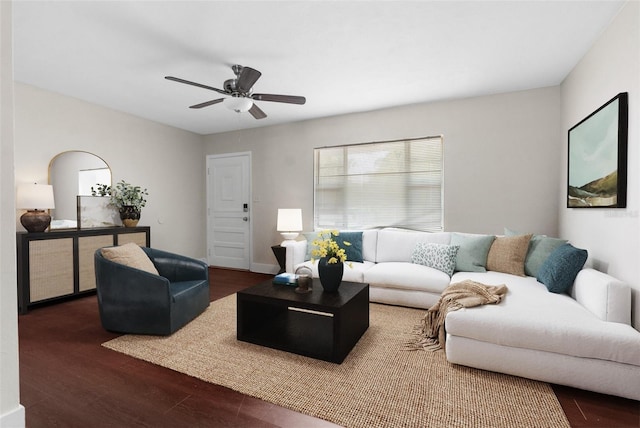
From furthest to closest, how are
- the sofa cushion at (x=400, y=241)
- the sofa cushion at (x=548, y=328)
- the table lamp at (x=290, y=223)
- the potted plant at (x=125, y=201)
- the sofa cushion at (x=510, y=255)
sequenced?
the table lamp at (x=290, y=223) → the potted plant at (x=125, y=201) → the sofa cushion at (x=400, y=241) → the sofa cushion at (x=510, y=255) → the sofa cushion at (x=548, y=328)

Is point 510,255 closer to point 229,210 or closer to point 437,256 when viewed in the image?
point 437,256

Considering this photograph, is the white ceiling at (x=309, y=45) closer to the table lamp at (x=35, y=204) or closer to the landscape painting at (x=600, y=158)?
the landscape painting at (x=600, y=158)

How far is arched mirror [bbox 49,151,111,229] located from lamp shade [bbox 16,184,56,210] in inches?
12.5

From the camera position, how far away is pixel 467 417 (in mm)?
1569

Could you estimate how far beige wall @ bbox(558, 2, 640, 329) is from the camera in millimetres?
2006

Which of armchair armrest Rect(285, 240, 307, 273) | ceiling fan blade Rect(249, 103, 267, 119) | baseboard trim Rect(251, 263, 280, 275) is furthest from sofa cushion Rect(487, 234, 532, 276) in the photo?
baseboard trim Rect(251, 263, 280, 275)

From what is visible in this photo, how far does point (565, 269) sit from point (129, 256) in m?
3.72

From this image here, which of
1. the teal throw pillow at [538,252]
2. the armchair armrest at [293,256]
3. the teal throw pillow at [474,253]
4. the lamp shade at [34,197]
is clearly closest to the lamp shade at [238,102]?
the armchair armrest at [293,256]

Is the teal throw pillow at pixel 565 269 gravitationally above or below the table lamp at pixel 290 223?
below

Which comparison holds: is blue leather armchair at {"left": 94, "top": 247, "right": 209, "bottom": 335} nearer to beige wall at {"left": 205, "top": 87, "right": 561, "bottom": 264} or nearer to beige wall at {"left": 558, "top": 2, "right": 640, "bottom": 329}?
beige wall at {"left": 205, "top": 87, "right": 561, "bottom": 264}

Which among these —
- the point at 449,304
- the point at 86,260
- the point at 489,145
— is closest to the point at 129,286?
the point at 86,260

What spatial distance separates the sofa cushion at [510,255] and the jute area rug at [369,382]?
1390 millimetres

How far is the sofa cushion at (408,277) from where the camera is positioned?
312 cm

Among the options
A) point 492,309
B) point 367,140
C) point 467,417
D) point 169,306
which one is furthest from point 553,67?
point 169,306
